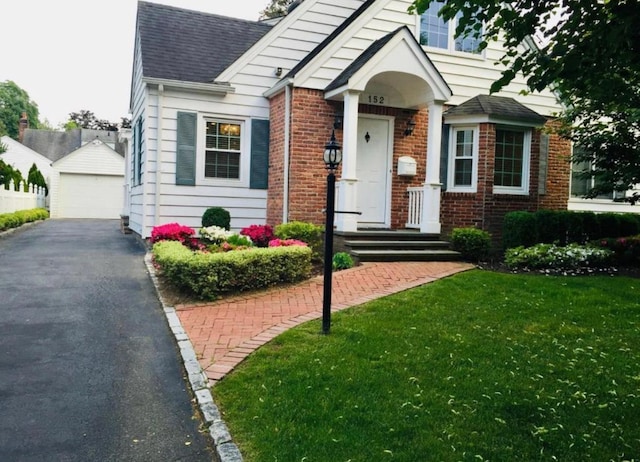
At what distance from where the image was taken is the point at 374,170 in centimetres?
1184

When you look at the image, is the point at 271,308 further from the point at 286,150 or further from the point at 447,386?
the point at 286,150

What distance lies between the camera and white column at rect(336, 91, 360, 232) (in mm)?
10250

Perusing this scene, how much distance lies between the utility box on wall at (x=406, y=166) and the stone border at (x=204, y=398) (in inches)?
269

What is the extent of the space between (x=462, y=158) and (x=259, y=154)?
4.65 metres

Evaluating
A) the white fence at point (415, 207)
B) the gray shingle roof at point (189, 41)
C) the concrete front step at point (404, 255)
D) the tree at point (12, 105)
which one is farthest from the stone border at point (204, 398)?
the tree at point (12, 105)

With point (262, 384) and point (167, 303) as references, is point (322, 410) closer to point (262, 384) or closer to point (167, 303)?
point (262, 384)

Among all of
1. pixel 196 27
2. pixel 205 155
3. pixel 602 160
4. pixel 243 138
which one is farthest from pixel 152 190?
pixel 602 160

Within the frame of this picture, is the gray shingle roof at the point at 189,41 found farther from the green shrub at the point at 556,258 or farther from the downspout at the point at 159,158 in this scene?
the green shrub at the point at 556,258

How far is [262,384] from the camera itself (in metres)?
4.29

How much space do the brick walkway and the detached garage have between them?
931 inches

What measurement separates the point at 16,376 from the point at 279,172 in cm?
753

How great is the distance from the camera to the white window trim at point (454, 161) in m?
11.6

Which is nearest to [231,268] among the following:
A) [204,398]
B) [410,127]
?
[204,398]

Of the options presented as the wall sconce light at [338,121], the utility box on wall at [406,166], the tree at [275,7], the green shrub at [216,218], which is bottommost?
the green shrub at [216,218]
